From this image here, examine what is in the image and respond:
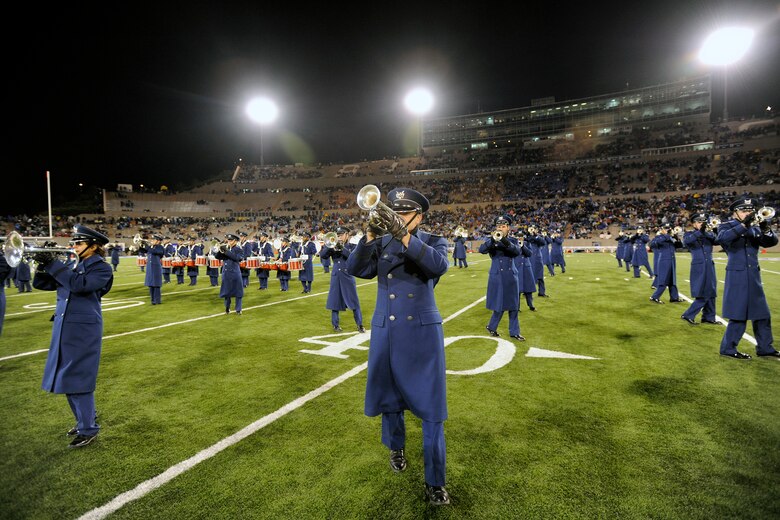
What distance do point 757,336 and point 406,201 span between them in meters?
6.38

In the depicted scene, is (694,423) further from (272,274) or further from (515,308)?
(272,274)

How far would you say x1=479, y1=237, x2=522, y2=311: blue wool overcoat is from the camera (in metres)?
7.16

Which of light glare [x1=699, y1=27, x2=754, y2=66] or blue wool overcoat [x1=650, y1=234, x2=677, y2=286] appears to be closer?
blue wool overcoat [x1=650, y1=234, x2=677, y2=286]

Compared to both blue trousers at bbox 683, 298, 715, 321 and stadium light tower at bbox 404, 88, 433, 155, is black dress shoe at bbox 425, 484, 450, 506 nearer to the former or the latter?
blue trousers at bbox 683, 298, 715, 321

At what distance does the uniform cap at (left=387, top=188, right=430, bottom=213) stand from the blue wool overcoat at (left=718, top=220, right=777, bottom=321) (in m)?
5.41

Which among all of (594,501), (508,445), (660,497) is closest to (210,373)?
(508,445)

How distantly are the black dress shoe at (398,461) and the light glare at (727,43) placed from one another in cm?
5241

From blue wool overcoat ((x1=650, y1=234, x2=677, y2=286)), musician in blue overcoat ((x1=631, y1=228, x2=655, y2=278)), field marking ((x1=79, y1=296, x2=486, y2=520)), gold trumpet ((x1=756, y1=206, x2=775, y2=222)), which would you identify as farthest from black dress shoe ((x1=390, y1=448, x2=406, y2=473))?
musician in blue overcoat ((x1=631, y1=228, x2=655, y2=278))

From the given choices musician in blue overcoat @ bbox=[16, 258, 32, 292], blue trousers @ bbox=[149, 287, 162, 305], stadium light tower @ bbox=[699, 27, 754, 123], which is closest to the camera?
blue trousers @ bbox=[149, 287, 162, 305]

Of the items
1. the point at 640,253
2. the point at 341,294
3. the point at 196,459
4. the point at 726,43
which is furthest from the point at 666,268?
the point at 726,43

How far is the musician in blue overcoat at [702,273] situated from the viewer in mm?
7836

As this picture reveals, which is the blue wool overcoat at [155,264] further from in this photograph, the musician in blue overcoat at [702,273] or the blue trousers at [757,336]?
the musician in blue overcoat at [702,273]

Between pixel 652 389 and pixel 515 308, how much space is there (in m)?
2.71

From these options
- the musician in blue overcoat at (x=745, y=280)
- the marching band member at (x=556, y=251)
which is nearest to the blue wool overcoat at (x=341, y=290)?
the musician in blue overcoat at (x=745, y=280)
